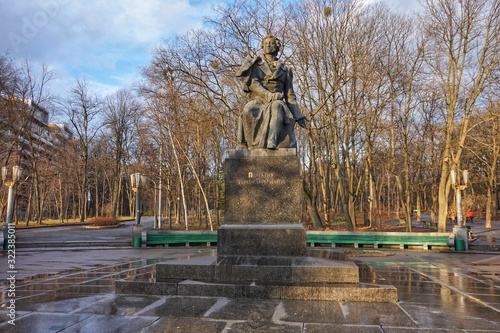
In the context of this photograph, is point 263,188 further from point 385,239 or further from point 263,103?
point 385,239

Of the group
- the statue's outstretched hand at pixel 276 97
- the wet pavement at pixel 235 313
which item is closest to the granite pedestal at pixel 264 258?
the wet pavement at pixel 235 313

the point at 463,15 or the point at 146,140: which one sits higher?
the point at 463,15

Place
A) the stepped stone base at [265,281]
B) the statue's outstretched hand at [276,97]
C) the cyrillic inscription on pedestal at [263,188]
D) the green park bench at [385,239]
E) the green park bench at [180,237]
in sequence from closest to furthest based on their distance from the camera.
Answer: the stepped stone base at [265,281] < the cyrillic inscription on pedestal at [263,188] < the statue's outstretched hand at [276,97] < the green park bench at [385,239] < the green park bench at [180,237]

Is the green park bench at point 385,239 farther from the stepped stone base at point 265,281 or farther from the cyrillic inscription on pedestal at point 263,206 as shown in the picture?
the stepped stone base at point 265,281

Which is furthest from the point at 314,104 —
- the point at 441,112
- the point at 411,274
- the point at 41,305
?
the point at 41,305

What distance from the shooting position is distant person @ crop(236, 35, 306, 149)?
7.54 metres

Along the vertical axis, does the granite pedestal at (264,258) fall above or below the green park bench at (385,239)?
above

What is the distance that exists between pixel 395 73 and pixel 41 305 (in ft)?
82.9

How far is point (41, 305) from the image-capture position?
5.33m

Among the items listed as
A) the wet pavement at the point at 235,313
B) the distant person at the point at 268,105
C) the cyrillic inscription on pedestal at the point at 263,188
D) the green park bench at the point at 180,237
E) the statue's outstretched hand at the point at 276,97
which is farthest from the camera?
the green park bench at the point at 180,237

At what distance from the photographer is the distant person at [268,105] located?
24.7 feet

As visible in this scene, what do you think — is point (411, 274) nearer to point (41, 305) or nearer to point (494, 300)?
point (494, 300)

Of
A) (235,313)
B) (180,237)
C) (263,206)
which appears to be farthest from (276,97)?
(180,237)

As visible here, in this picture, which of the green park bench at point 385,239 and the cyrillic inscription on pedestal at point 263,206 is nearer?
the cyrillic inscription on pedestal at point 263,206
